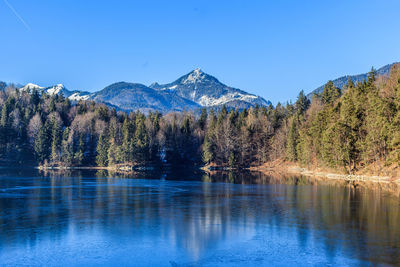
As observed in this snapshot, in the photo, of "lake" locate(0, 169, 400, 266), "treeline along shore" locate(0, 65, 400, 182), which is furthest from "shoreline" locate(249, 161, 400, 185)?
"lake" locate(0, 169, 400, 266)

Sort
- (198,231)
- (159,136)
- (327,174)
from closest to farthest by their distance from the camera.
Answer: (198,231), (327,174), (159,136)

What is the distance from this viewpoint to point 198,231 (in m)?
25.2

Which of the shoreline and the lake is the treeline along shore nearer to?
the shoreline

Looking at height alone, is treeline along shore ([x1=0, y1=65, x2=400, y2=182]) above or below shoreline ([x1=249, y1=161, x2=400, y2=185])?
above

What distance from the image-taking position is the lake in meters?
19.0

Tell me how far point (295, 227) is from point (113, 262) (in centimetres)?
1438

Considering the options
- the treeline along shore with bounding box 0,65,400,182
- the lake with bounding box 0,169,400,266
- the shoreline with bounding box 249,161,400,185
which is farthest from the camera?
the treeline along shore with bounding box 0,65,400,182

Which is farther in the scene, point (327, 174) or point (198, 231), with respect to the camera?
point (327, 174)

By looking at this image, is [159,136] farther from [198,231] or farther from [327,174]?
[198,231]

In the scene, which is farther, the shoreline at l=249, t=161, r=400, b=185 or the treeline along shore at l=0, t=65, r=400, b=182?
the treeline along shore at l=0, t=65, r=400, b=182

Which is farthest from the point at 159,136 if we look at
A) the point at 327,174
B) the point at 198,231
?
the point at 198,231

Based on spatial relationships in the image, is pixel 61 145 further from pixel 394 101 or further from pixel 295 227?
pixel 295 227

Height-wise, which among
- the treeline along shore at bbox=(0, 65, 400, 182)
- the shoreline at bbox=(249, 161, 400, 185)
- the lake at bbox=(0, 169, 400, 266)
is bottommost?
the lake at bbox=(0, 169, 400, 266)

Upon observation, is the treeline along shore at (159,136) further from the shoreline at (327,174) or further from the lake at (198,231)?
the lake at (198,231)
